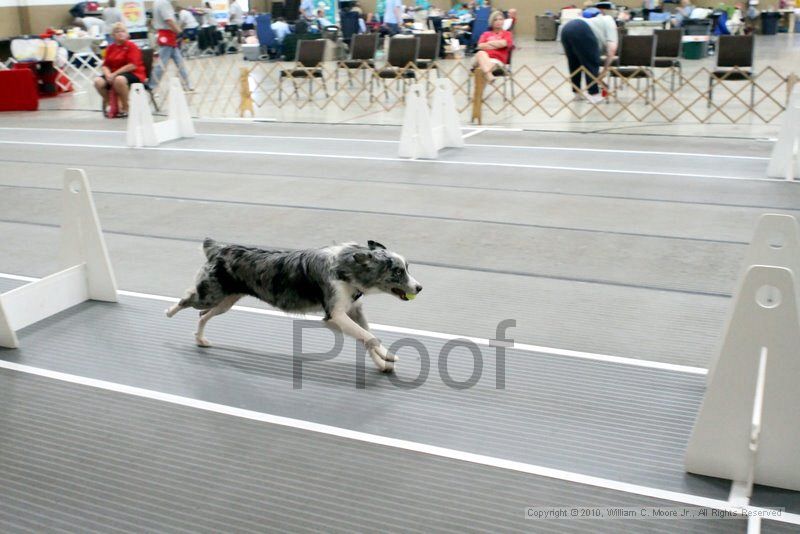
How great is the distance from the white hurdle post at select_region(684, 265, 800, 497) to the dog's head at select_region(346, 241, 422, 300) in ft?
4.37

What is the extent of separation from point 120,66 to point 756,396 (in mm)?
11772

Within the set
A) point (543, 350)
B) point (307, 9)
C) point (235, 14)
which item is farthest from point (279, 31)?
point (543, 350)

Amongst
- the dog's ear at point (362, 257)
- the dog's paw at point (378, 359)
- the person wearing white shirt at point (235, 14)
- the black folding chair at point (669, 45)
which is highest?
the person wearing white shirt at point (235, 14)

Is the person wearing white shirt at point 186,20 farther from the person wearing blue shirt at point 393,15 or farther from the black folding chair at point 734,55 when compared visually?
the black folding chair at point 734,55

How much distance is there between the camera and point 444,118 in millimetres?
9297

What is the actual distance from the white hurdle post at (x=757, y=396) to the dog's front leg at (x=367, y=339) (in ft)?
4.56

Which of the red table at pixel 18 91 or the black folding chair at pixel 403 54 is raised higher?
the black folding chair at pixel 403 54

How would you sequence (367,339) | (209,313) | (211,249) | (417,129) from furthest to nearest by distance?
(417,129)
(209,313)
(211,249)
(367,339)

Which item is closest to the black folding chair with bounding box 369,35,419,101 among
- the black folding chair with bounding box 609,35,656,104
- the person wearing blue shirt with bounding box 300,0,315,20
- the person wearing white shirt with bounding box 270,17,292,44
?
the black folding chair with bounding box 609,35,656,104

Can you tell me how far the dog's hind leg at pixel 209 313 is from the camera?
12.8 ft

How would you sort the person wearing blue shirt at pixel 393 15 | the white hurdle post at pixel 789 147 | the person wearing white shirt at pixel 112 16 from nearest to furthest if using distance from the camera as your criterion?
the white hurdle post at pixel 789 147 → the person wearing blue shirt at pixel 393 15 → the person wearing white shirt at pixel 112 16

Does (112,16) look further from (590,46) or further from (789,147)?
(789,147)

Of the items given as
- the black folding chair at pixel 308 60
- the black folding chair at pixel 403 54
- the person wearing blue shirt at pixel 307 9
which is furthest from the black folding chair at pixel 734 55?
the person wearing blue shirt at pixel 307 9

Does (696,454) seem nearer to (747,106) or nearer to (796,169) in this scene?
(796,169)
